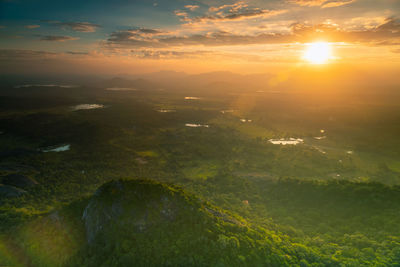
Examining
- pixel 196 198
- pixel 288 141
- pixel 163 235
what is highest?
pixel 196 198

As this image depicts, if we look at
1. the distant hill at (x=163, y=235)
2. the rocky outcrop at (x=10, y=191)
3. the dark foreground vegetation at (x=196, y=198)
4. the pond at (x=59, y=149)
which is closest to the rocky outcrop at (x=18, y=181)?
the dark foreground vegetation at (x=196, y=198)

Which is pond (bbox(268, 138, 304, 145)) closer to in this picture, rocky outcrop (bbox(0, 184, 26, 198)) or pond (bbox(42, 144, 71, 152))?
pond (bbox(42, 144, 71, 152))

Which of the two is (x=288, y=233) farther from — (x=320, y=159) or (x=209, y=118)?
(x=209, y=118)

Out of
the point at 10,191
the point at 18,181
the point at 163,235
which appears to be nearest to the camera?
the point at 163,235

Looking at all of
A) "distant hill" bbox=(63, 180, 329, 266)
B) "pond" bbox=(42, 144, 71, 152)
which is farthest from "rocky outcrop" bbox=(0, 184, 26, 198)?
"pond" bbox=(42, 144, 71, 152)

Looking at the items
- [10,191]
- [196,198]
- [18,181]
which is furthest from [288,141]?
[10,191]

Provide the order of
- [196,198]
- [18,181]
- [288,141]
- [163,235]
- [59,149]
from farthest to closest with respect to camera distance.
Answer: [288,141] → [59,149] → [18,181] → [196,198] → [163,235]

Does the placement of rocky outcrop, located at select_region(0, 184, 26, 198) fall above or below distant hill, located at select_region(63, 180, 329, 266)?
below

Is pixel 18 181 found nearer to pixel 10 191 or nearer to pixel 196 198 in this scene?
pixel 10 191

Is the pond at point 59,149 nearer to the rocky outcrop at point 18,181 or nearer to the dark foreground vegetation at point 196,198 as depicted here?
the dark foreground vegetation at point 196,198
